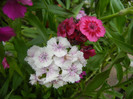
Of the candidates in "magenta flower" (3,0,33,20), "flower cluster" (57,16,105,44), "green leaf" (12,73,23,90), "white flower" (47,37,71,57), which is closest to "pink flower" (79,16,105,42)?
"flower cluster" (57,16,105,44)

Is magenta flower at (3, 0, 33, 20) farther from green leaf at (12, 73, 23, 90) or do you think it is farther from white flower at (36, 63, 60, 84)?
green leaf at (12, 73, 23, 90)

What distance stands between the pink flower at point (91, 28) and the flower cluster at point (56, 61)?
0.09m

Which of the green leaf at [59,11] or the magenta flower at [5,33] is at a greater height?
the green leaf at [59,11]

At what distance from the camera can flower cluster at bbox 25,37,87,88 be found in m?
0.79

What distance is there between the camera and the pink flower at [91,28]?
2.60ft

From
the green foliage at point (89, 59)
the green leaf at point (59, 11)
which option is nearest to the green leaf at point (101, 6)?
the green foliage at point (89, 59)

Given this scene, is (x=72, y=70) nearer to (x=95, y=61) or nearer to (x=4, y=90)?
(x=95, y=61)

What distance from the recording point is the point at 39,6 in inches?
30.1

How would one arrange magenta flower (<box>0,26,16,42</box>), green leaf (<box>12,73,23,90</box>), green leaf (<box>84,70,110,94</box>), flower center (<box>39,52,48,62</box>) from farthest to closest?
green leaf (<box>12,73,23,90</box>) → green leaf (<box>84,70,110,94</box>) → flower center (<box>39,52,48,62</box>) → magenta flower (<box>0,26,16,42</box>)

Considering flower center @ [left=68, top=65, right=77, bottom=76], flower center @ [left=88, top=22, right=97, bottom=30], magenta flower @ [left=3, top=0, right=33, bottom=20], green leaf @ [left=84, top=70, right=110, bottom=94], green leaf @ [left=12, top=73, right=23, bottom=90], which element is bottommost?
green leaf @ [left=84, top=70, right=110, bottom=94]

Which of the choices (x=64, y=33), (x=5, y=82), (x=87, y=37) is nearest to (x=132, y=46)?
(x=87, y=37)

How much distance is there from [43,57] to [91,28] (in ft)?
0.90

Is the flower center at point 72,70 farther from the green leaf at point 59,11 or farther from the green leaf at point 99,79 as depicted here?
the green leaf at point 59,11

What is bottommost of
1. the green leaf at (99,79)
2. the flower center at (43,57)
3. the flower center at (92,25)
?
the green leaf at (99,79)
